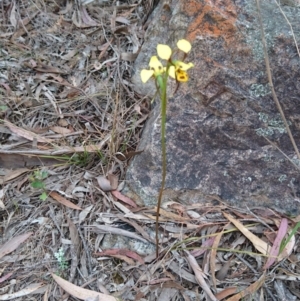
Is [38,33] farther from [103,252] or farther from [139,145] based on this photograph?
[103,252]

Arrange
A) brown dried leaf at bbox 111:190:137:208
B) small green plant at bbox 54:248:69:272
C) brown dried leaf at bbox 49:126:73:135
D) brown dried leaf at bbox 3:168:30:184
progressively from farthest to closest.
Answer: brown dried leaf at bbox 49:126:73:135
brown dried leaf at bbox 3:168:30:184
brown dried leaf at bbox 111:190:137:208
small green plant at bbox 54:248:69:272

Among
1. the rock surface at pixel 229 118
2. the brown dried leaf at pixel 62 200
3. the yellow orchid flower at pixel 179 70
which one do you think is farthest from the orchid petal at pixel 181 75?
the brown dried leaf at pixel 62 200

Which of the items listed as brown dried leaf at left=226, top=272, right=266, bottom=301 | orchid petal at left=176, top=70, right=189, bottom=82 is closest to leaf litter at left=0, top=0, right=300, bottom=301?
brown dried leaf at left=226, top=272, right=266, bottom=301

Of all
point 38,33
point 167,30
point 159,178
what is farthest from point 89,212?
point 38,33

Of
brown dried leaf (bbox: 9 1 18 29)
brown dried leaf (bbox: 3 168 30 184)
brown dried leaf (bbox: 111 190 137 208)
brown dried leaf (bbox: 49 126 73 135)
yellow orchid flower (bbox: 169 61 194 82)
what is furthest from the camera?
brown dried leaf (bbox: 9 1 18 29)

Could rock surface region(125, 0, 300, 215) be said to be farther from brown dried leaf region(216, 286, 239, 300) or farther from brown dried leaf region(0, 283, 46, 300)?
brown dried leaf region(0, 283, 46, 300)

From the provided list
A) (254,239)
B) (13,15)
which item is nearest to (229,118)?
(254,239)
